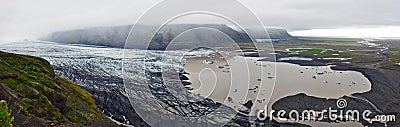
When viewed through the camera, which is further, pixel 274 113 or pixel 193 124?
pixel 274 113

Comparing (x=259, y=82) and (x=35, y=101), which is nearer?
(x=35, y=101)

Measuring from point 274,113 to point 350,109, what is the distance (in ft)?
32.6

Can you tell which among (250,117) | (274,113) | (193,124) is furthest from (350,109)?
(193,124)

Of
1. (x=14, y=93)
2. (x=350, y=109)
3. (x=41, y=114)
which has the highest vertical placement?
(x=14, y=93)

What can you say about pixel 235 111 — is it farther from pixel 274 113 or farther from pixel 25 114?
pixel 25 114

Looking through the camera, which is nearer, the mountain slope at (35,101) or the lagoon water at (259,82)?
the mountain slope at (35,101)

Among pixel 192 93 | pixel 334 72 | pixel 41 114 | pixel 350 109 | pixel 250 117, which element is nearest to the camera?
pixel 41 114

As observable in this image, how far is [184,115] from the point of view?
1401 inches

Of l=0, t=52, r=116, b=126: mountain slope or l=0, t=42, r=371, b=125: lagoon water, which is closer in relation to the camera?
l=0, t=52, r=116, b=126: mountain slope

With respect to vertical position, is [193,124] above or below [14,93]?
below

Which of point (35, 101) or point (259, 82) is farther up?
point (35, 101)

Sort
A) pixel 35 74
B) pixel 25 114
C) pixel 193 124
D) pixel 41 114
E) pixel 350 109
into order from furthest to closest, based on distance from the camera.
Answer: pixel 350 109
pixel 193 124
pixel 35 74
pixel 41 114
pixel 25 114

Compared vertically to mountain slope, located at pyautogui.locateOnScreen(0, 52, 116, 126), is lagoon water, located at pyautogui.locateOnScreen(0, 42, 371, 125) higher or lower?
lower

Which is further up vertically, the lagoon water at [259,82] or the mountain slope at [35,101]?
the mountain slope at [35,101]
